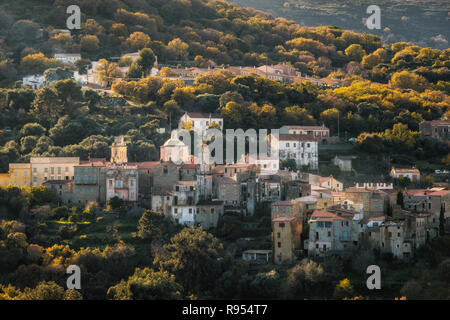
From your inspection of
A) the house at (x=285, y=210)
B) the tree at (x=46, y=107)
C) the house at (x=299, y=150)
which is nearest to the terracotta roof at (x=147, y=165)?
the house at (x=285, y=210)

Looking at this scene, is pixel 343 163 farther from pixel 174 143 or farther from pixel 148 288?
pixel 148 288

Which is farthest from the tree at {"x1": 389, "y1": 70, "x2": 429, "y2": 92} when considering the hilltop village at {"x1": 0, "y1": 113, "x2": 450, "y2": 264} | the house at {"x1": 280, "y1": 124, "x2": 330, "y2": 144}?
the hilltop village at {"x1": 0, "y1": 113, "x2": 450, "y2": 264}

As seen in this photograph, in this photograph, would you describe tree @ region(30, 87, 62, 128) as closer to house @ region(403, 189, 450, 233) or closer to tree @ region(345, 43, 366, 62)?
house @ region(403, 189, 450, 233)

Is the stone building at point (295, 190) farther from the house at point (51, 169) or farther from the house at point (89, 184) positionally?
the house at point (51, 169)

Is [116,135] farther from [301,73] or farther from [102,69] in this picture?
[301,73]
